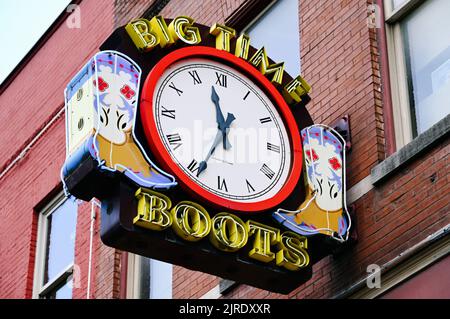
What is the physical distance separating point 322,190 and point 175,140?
1.40 metres

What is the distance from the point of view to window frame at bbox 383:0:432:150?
10655mm

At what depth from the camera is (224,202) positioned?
9.75m

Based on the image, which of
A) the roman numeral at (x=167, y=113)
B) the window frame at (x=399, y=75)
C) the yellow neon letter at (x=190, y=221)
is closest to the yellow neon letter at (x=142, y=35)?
the roman numeral at (x=167, y=113)

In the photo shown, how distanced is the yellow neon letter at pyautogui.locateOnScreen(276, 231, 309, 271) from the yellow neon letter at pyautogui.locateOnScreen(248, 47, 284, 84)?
1.57 m

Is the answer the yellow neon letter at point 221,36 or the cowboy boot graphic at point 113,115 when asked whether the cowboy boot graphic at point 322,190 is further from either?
the cowboy boot graphic at point 113,115

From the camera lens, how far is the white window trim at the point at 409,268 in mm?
9196

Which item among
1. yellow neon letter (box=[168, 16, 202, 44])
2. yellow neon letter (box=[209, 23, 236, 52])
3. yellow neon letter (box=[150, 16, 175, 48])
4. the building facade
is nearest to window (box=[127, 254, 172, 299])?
the building facade

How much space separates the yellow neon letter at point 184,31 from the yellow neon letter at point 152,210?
1682 millimetres

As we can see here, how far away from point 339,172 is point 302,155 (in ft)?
1.22

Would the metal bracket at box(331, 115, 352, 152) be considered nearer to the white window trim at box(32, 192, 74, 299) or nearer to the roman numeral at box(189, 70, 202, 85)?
the roman numeral at box(189, 70, 202, 85)

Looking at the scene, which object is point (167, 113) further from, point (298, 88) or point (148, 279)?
point (148, 279)

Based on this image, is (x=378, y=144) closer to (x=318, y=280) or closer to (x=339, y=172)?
(x=339, y=172)

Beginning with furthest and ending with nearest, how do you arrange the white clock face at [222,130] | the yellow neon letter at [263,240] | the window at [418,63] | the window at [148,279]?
the window at [148,279] < the window at [418,63] < the white clock face at [222,130] < the yellow neon letter at [263,240]

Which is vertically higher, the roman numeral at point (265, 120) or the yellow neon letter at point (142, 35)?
the yellow neon letter at point (142, 35)
